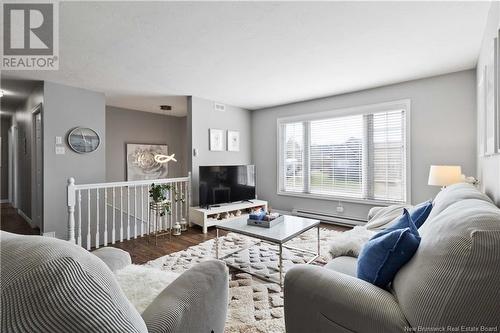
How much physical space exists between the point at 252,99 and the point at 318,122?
1.36 metres

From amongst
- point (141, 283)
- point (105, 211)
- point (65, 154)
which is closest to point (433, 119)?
point (141, 283)

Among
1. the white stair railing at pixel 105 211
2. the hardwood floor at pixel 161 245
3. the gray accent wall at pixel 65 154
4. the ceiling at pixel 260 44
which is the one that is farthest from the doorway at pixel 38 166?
the hardwood floor at pixel 161 245

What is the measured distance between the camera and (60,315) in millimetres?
470

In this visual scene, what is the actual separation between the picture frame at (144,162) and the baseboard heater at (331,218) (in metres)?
3.56

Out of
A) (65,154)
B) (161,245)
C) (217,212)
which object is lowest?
(161,245)

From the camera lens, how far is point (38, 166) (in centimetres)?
352

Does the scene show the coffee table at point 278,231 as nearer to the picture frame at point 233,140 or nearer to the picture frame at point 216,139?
the picture frame at point 216,139

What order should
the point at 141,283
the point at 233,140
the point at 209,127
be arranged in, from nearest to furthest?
the point at 141,283, the point at 209,127, the point at 233,140

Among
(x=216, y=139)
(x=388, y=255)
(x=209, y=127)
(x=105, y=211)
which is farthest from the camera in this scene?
(x=216, y=139)

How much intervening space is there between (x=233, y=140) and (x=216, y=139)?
463 mm

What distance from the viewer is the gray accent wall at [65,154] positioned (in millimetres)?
3369

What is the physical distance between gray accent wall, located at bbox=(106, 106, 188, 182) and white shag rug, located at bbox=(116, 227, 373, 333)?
3.32m

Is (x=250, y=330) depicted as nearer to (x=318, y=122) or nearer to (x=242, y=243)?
(x=242, y=243)

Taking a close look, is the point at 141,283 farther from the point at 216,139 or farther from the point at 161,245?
the point at 216,139
